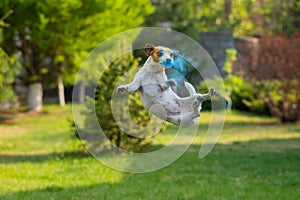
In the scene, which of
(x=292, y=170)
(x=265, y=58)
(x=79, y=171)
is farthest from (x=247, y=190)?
(x=265, y=58)

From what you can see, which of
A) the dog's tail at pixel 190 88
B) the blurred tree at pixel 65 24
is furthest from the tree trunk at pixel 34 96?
the dog's tail at pixel 190 88

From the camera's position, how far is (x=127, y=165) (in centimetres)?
588

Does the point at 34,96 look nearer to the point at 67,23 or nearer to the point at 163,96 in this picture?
the point at 67,23

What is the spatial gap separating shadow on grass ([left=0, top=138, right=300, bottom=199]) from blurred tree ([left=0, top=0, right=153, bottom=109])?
169 inches

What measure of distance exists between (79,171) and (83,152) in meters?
1.35

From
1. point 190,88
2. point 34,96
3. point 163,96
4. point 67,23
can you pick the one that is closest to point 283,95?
point 67,23

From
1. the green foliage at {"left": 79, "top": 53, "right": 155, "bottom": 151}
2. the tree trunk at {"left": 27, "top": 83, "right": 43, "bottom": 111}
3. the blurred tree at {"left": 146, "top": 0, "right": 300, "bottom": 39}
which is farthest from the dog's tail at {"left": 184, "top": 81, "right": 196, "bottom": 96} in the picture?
the blurred tree at {"left": 146, "top": 0, "right": 300, "bottom": 39}

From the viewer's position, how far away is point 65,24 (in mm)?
10891

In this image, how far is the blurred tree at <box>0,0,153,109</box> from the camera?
10.6m

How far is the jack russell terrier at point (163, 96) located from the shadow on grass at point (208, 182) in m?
2.57

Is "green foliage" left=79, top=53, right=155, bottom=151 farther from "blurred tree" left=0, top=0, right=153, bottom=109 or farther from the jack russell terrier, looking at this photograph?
the jack russell terrier

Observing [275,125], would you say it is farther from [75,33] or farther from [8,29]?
[8,29]

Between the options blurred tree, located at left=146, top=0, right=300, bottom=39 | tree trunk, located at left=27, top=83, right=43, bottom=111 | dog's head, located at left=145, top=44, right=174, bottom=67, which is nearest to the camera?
dog's head, located at left=145, top=44, right=174, bottom=67

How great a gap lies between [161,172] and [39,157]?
A: 2.15 m
